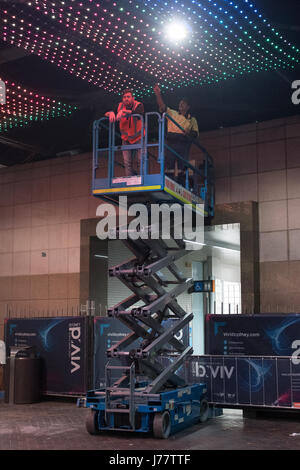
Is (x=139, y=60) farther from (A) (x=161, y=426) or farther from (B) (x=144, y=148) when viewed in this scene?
(A) (x=161, y=426)

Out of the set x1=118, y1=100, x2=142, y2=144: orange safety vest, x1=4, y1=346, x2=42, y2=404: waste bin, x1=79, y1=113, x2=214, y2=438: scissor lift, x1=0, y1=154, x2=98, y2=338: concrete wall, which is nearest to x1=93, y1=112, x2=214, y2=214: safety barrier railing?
x1=79, y1=113, x2=214, y2=438: scissor lift

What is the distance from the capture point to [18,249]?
18.7 m

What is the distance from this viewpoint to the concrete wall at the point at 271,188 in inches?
550

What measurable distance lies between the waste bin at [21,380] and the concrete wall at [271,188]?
5.97 meters

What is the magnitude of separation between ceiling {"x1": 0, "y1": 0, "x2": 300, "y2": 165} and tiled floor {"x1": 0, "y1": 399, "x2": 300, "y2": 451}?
7.39 meters

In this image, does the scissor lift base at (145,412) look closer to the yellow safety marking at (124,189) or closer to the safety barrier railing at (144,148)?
the yellow safety marking at (124,189)

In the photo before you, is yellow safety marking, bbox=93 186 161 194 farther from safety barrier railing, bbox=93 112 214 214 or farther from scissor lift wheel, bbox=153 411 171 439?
scissor lift wheel, bbox=153 411 171 439

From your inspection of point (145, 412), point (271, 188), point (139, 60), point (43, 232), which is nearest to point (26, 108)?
point (139, 60)

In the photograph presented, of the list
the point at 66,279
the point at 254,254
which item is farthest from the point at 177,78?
the point at 66,279

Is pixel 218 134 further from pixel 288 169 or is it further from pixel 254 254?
pixel 254 254

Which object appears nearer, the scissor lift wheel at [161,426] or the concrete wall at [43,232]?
the scissor lift wheel at [161,426]

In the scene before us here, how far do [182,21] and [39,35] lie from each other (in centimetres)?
278

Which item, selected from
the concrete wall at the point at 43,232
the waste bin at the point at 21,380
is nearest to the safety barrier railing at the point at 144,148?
the concrete wall at the point at 43,232
